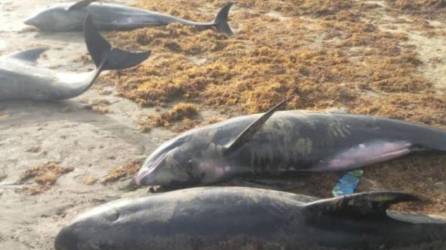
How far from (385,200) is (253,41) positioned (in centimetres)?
610

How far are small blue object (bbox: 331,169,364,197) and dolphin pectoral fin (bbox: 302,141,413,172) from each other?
63mm

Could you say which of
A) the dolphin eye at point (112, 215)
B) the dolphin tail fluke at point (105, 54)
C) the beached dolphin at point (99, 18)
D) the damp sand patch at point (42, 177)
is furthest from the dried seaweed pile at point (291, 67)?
the dolphin eye at point (112, 215)

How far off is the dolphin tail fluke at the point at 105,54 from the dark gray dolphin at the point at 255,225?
11.5 ft

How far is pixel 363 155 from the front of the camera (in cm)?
564

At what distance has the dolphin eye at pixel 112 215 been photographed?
174 inches

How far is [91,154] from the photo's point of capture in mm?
6480

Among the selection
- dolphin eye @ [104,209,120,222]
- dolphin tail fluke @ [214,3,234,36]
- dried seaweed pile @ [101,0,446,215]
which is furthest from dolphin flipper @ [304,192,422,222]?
dolphin tail fluke @ [214,3,234,36]

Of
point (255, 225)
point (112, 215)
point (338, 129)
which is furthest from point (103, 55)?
point (255, 225)

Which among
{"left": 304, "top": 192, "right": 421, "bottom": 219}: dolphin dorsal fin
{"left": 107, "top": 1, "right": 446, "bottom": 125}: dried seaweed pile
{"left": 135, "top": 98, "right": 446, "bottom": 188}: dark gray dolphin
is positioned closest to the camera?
{"left": 304, "top": 192, "right": 421, "bottom": 219}: dolphin dorsal fin

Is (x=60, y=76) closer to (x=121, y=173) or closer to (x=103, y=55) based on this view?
(x=103, y=55)

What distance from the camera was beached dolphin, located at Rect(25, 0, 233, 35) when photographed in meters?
10.8

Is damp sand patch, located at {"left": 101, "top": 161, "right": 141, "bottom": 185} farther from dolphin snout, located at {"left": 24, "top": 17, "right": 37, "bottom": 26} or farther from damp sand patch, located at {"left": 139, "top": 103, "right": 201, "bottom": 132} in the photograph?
dolphin snout, located at {"left": 24, "top": 17, "right": 37, "bottom": 26}

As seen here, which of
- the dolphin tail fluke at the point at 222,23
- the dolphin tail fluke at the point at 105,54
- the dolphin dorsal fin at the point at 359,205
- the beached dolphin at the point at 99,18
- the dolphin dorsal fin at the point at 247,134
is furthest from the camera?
the beached dolphin at the point at 99,18

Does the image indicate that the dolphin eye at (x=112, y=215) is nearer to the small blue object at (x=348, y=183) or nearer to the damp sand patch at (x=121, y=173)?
the damp sand patch at (x=121, y=173)
